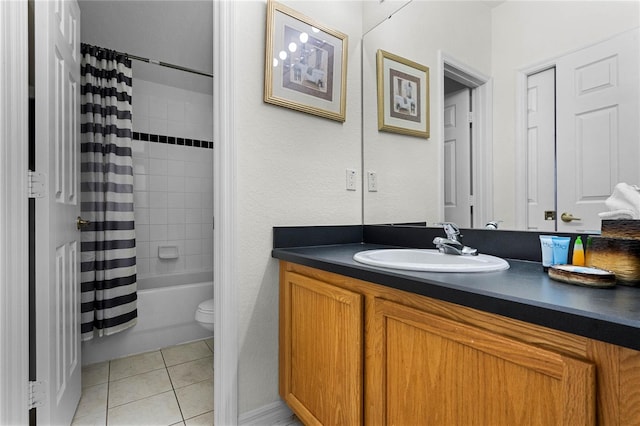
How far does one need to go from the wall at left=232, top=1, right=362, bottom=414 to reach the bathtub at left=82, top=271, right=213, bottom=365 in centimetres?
109

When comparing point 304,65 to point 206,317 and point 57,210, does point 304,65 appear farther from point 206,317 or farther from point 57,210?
point 206,317

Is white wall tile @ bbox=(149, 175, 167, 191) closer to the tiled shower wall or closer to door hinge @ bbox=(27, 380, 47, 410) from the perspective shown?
the tiled shower wall

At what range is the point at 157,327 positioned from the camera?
85.8 inches

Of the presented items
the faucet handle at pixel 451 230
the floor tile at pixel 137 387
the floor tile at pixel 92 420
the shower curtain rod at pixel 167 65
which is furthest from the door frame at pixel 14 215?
the faucet handle at pixel 451 230

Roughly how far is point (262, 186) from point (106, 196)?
1.37 m

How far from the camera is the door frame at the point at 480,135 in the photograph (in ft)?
3.98

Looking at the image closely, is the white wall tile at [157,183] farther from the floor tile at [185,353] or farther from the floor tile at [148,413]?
the floor tile at [148,413]

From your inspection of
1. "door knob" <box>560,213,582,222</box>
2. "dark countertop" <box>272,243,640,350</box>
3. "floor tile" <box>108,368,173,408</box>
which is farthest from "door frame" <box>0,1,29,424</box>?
"door knob" <box>560,213,582,222</box>

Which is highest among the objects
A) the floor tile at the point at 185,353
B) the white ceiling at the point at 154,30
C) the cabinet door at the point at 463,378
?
the white ceiling at the point at 154,30

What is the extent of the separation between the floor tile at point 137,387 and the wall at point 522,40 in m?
1.86

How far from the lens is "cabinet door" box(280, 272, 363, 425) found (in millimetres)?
963

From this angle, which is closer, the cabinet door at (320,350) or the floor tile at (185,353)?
the cabinet door at (320,350)

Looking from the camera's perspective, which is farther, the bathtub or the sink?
the bathtub

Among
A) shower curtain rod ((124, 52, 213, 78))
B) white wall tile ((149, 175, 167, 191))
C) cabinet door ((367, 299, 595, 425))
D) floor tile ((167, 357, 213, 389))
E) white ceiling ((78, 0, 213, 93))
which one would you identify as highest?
white ceiling ((78, 0, 213, 93))
